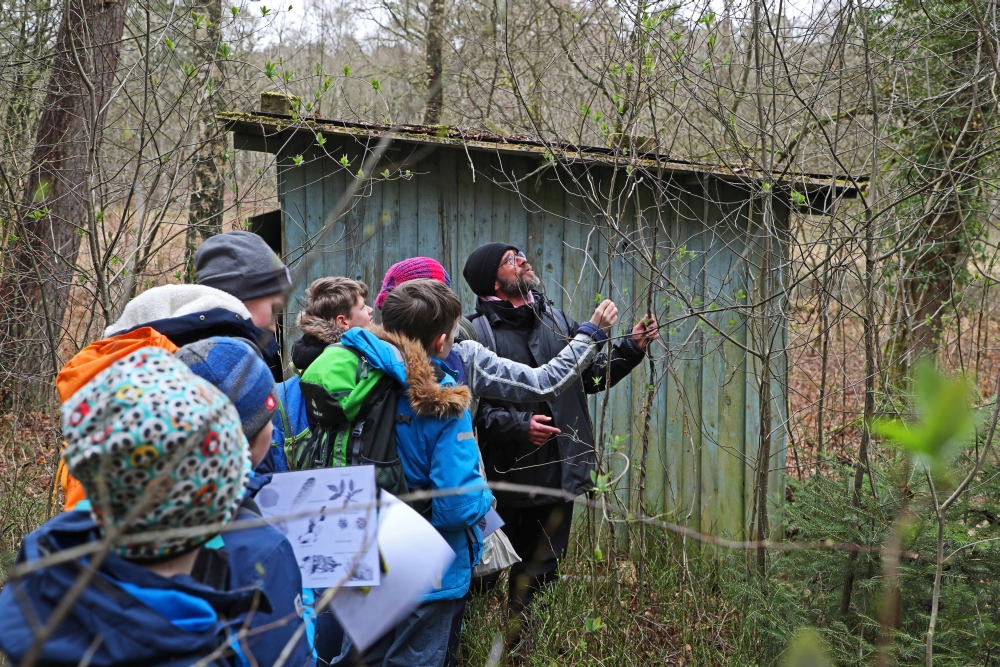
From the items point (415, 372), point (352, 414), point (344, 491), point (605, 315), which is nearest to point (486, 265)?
point (605, 315)

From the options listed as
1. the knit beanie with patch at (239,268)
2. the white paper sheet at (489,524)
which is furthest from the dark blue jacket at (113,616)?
the white paper sheet at (489,524)

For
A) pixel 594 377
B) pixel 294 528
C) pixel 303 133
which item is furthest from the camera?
pixel 303 133

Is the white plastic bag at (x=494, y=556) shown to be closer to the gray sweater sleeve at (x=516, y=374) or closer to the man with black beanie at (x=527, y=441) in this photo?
the man with black beanie at (x=527, y=441)

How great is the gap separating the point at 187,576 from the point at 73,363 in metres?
0.84

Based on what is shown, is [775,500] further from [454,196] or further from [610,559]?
[454,196]

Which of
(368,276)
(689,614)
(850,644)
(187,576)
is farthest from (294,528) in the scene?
(368,276)

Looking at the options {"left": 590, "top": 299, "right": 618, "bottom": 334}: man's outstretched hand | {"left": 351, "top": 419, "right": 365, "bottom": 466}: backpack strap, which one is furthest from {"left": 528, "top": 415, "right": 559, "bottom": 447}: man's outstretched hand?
{"left": 351, "top": 419, "right": 365, "bottom": 466}: backpack strap

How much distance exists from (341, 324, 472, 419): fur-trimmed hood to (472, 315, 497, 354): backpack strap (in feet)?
3.93

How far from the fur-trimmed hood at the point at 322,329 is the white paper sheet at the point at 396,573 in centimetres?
128

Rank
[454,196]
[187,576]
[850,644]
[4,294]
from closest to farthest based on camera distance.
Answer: [187,576], [850,644], [454,196], [4,294]

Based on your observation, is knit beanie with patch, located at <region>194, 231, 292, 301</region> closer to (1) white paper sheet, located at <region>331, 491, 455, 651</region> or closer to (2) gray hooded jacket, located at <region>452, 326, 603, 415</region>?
(1) white paper sheet, located at <region>331, 491, 455, 651</region>

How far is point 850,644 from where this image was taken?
3164 mm

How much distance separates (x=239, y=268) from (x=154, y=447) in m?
1.36

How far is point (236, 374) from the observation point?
206cm
